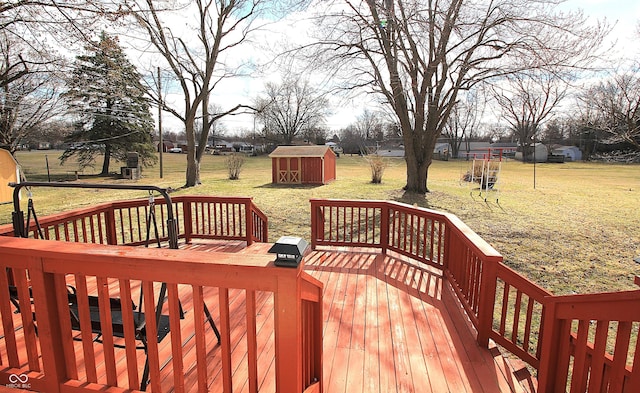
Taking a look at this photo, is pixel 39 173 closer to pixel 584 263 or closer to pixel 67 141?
pixel 67 141

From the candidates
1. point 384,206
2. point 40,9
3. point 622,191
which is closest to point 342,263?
point 384,206

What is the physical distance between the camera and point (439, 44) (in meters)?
10.7

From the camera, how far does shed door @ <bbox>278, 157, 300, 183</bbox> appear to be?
17.6 metres

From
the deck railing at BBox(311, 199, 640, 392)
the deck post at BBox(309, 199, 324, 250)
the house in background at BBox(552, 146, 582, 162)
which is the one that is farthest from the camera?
the house in background at BBox(552, 146, 582, 162)

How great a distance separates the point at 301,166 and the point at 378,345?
15.3 metres

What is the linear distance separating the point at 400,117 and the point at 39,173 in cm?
2418

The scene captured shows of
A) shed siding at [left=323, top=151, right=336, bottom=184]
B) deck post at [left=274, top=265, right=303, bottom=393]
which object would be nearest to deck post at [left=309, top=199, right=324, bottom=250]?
deck post at [left=274, top=265, right=303, bottom=393]

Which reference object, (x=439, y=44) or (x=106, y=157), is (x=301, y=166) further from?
(x=106, y=157)

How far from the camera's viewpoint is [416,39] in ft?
36.6

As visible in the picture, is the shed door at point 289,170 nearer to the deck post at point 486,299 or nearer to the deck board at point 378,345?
the deck board at point 378,345

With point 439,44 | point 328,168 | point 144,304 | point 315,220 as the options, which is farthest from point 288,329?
point 328,168

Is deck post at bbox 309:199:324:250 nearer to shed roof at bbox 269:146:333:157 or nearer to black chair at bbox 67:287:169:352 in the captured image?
black chair at bbox 67:287:169:352

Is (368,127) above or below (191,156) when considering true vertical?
above

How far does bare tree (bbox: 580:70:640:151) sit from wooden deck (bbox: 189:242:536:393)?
376 inches
